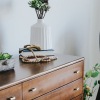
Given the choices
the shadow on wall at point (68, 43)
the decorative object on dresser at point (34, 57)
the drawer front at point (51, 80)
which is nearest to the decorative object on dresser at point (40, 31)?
the decorative object on dresser at point (34, 57)

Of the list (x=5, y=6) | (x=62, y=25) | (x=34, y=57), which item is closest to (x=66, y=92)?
(x=34, y=57)

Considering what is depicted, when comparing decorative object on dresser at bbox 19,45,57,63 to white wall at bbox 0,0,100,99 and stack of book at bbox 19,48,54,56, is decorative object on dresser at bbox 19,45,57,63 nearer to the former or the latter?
stack of book at bbox 19,48,54,56

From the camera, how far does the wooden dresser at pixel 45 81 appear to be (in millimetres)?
1328

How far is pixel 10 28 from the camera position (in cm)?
198

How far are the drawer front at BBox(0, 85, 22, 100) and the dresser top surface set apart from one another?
0.09ft

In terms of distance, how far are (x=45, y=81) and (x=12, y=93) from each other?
11.5 inches

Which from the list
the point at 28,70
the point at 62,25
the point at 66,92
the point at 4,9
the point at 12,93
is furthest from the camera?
the point at 62,25

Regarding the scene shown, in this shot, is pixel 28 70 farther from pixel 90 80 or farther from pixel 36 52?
pixel 90 80

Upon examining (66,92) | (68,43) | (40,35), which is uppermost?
(40,35)

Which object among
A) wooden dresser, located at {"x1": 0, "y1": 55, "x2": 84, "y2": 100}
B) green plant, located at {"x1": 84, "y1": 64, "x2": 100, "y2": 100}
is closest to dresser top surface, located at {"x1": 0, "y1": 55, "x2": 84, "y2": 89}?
wooden dresser, located at {"x1": 0, "y1": 55, "x2": 84, "y2": 100}

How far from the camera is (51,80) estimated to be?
1.59 m

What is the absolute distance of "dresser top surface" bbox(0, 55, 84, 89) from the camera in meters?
1.33

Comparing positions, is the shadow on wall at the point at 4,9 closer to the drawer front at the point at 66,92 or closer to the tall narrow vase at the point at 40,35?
the tall narrow vase at the point at 40,35

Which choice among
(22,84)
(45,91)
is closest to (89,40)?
(45,91)
